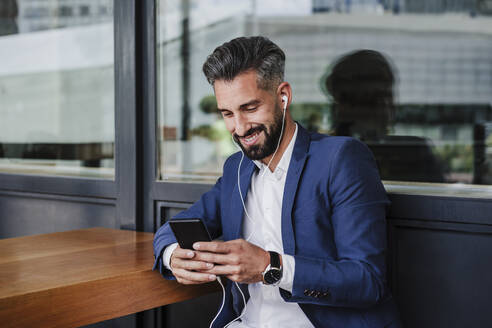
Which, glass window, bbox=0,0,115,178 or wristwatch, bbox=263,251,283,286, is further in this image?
glass window, bbox=0,0,115,178

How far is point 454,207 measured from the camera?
134 cm

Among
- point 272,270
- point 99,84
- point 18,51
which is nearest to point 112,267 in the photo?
point 272,270

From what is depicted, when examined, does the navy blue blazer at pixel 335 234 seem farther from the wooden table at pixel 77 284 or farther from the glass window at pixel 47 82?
the glass window at pixel 47 82

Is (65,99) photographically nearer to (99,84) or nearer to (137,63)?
(99,84)

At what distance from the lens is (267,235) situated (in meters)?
1.30

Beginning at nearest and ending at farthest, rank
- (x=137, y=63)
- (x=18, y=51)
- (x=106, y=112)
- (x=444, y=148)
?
(x=137, y=63)
(x=106, y=112)
(x=18, y=51)
(x=444, y=148)

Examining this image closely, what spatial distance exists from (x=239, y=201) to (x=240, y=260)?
1.07ft

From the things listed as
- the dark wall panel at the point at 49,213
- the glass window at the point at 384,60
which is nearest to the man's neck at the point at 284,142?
the dark wall panel at the point at 49,213

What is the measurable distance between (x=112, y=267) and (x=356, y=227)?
63cm

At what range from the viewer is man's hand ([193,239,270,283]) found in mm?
1035

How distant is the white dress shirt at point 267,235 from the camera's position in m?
1.22

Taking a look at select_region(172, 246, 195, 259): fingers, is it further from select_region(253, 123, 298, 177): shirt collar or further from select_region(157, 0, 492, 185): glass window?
select_region(157, 0, 492, 185): glass window

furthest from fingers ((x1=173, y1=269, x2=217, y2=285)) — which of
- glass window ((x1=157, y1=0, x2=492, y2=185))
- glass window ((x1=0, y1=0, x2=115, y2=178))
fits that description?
glass window ((x1=157, y1=0, x2=492, y2=185))

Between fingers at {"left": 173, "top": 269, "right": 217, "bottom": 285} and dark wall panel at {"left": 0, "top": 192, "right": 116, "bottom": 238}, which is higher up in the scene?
fingers at {"left": 173, "top": 269, "right": 217, "bottom": 285}
